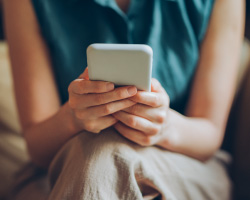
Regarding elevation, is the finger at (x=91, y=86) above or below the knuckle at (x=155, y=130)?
above

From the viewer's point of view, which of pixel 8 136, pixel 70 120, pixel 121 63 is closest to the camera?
pixel 121 63

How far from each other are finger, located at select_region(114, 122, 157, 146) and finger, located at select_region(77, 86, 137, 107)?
0.24 feet

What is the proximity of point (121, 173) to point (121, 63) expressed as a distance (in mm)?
183

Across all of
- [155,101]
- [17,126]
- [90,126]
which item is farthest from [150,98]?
[17,126]

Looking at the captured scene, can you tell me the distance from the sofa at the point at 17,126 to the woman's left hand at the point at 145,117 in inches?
12.8

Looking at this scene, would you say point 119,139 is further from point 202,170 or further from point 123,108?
point 202,170

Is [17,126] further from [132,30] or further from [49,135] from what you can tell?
[132,30]

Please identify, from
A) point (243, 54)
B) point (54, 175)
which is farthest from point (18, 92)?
point (243, 54)

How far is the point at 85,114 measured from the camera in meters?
0.40

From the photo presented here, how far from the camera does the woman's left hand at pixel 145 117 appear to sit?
390mm

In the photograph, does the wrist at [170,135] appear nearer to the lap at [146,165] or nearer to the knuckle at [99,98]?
the lap at [146,165]

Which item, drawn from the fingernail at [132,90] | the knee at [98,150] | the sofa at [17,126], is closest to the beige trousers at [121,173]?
the knee at [98,150]

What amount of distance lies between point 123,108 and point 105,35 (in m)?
0.21

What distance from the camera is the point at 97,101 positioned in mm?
372
